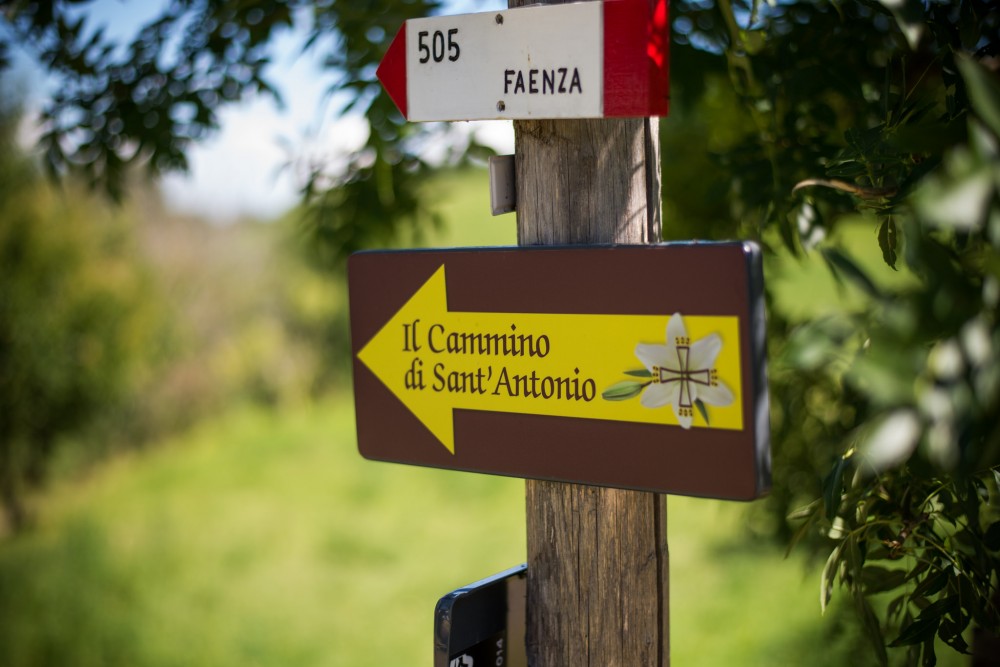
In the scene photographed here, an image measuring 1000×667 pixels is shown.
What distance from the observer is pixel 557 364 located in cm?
129

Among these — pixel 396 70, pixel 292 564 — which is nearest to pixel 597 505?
Answer: pixel 396 70

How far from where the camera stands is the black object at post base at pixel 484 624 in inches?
55.8

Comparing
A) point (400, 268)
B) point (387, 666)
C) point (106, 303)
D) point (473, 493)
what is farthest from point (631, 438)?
point (106, 303)

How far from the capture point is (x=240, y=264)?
23.2ft

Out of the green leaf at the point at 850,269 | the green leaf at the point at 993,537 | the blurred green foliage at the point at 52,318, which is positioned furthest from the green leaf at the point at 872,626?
the blurred green foliage at the point at 52,318

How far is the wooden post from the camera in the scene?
1373mm

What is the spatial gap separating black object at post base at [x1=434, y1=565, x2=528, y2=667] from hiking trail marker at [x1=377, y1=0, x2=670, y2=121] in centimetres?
72

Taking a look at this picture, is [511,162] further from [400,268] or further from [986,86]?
[986,86]

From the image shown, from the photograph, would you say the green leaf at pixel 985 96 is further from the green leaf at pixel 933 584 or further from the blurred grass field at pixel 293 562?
the blurred grass field at pixel 293 562

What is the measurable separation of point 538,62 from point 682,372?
1.60 ft

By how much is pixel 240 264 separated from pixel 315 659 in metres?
3.74

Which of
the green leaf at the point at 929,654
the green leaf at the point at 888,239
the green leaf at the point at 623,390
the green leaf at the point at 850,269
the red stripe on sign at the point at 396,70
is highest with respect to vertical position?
the red stripe on sign at the point at 396,70

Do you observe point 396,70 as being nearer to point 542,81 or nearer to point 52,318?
point 542,81

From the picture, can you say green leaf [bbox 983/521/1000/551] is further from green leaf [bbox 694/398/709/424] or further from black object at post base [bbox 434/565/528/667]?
black object at post base [bbox 434/565/528/667]
